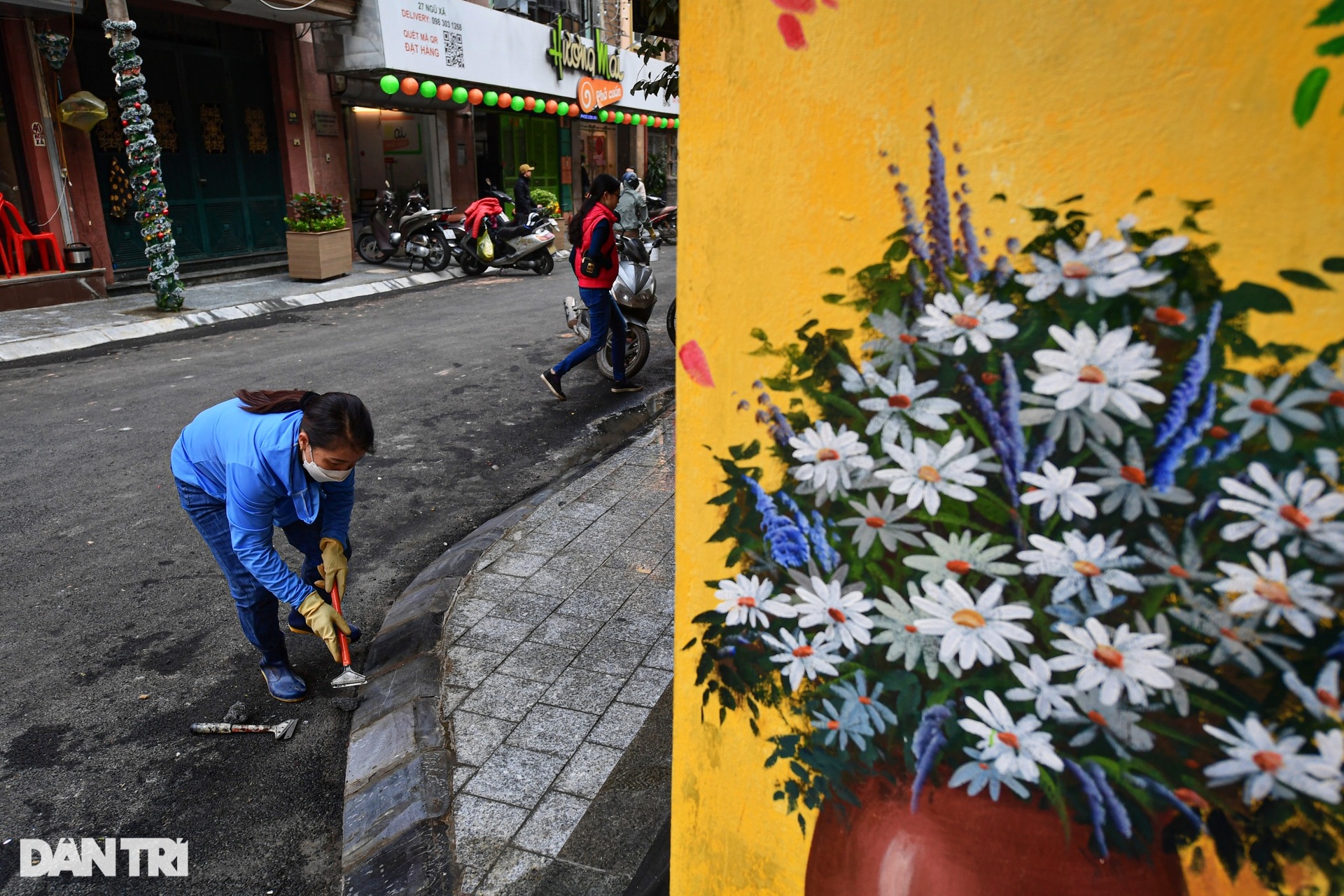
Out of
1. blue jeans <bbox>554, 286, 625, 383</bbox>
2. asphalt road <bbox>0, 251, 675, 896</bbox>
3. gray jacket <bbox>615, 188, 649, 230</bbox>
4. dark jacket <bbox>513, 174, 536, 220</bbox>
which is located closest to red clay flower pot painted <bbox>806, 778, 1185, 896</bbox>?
asphalt road <bbox>0, 251, 675, 896</bbox>

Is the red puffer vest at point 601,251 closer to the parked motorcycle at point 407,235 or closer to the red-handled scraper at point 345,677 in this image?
the red-handled scraper at point 345,677

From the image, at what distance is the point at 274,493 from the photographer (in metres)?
2.91

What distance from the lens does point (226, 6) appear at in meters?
11.6

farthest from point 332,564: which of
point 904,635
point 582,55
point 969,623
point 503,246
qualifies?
point 582,55

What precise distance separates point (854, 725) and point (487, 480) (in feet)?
14.2

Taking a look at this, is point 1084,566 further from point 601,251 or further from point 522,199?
point 522,199

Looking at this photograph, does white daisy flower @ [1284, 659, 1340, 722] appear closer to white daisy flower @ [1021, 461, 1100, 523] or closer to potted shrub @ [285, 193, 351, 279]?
white daisy flower @ [1021, 461, 1100, 523]

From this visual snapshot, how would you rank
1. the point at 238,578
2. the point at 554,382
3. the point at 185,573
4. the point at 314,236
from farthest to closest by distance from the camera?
the point at 314,236
the point at 554,382
the point at 185,573
the point at 238,578

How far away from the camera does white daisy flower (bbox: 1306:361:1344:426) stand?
1.04m

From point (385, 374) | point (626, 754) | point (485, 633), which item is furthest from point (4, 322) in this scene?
point (626, 754)

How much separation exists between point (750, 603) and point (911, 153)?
2.63ft

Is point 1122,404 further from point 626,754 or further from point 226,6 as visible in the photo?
point 226,6

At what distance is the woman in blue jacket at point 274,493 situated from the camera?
2.83 metres

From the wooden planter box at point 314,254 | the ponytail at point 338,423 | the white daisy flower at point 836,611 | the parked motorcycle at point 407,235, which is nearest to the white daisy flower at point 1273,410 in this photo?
the white daisy flower at point 836,611
